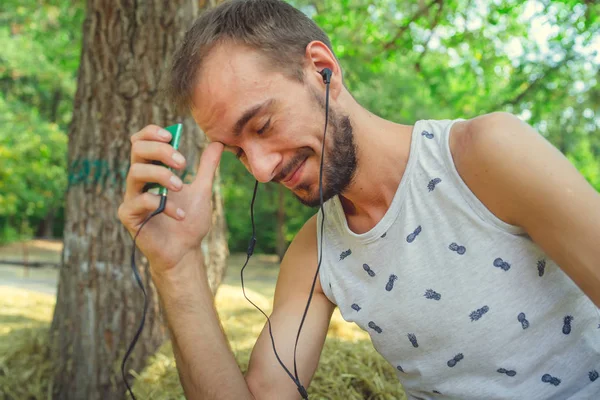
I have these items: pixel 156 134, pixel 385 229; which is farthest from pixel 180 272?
pixel 385 229

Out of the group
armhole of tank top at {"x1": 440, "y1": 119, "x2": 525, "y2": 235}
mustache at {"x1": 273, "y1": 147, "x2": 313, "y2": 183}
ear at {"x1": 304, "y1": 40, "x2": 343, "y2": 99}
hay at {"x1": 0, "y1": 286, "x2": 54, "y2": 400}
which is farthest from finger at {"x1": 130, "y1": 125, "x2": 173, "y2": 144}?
hay at {"x1": 0, "y1": 286, "x2": 54, "y2": 400}

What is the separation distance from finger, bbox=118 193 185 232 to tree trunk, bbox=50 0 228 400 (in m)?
1.32

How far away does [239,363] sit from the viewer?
2820 millimetres

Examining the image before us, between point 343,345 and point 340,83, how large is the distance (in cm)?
170

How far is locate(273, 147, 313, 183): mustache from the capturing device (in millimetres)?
1756

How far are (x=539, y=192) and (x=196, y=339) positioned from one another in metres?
1.14

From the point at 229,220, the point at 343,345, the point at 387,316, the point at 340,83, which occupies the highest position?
the point at 340,83

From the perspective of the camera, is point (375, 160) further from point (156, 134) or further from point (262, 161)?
point (156, 134)

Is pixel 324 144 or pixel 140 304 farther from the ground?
pixel 324 144

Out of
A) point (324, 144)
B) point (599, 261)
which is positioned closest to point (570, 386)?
point (599, 261)

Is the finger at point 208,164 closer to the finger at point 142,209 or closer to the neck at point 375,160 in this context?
the finger at point 142,209

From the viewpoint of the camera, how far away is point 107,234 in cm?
320

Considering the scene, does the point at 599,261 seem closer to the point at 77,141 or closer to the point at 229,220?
the point at 77,141

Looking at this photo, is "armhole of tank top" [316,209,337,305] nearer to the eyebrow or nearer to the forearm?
the forearm
